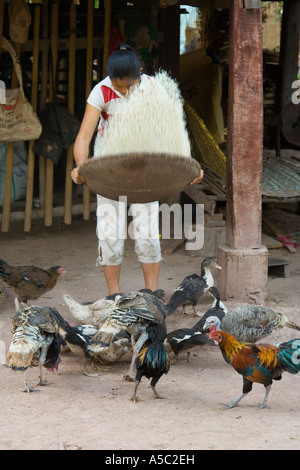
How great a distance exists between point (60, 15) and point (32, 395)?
5535 mm

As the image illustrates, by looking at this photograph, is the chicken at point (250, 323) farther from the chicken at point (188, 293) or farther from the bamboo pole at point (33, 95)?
the bamboo pole at point (33, 95)

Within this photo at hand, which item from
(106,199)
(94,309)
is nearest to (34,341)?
(94,309)

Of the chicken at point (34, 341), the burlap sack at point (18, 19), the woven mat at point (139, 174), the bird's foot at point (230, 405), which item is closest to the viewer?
the woven mat at point (139, 174)

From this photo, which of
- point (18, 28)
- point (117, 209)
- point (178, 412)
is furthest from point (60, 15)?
point (178, 412)

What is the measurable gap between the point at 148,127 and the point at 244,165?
2.03 m

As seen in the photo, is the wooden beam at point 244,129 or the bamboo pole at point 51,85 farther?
the bamboo pole at point 51,85

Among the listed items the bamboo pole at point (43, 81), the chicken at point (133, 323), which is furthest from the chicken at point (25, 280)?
the bamboo pole at point (43, 81)

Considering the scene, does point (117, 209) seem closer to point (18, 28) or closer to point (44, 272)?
point (44, 272)

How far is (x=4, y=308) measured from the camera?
6.55 metres

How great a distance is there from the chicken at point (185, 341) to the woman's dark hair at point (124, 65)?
198 centimetres

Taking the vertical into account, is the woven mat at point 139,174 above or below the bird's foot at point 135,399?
above

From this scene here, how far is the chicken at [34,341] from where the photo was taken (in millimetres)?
4613

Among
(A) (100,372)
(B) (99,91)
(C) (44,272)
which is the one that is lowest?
(A) (100,372)

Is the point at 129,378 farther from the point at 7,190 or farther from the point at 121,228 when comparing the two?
the point at 7,190
